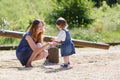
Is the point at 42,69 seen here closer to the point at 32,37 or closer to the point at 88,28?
the point at 32,37

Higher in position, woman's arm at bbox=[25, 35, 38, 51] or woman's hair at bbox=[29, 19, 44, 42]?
woman's hair at bbox=[29, 19, 44, 42]

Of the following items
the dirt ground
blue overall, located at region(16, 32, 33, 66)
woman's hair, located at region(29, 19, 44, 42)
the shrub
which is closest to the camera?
the dirt ground

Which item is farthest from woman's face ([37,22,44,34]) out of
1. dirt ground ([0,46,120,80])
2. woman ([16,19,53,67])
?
dirt ground ([0,46,120,80])

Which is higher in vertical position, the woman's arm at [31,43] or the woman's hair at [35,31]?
the woman's hair at [35,31]

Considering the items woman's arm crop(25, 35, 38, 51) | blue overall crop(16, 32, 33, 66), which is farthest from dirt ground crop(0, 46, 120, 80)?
woman's arm crop(25, 35, 38, 51)

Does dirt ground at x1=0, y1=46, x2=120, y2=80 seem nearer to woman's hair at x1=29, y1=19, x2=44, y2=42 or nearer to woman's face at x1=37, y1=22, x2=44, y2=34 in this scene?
woman's hair at x1=29, y1=19, x2=44, y2=42

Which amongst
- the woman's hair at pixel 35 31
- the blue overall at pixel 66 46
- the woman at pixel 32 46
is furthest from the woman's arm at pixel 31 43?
the blue overall at pixel 66 46

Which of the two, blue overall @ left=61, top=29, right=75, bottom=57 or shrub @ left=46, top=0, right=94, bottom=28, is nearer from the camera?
blue overall @ left=61, top=29, right=75, bottom=57

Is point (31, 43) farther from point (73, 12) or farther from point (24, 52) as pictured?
point (73, 12)

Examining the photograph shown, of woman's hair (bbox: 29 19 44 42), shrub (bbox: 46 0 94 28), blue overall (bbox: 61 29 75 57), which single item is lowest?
shrub (bbox: 46 0 94 28)

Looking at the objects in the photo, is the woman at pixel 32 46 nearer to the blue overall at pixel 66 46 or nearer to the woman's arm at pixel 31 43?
the woman's arm at pixel 31 43

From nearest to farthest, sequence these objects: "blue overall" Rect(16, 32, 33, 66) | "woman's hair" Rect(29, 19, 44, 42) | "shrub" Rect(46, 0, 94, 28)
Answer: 1. "woman's hair" Rect(29, 19, 44, 42)
2. "blue overall" Rect(16, 32, 33, 66)
3. "shrub" Rect(46, 0, 94, 28)

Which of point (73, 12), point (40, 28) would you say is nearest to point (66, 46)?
point (40, 28)

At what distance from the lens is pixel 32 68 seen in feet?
29.1
